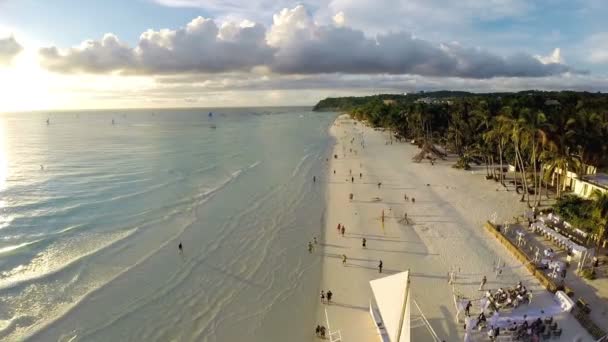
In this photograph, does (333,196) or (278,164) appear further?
(278,164)

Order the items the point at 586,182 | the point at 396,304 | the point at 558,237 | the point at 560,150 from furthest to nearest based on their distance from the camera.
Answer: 1. the point at 586,182
2. the point at 560,150
3. the point at 558,237
4. the point at 396,304

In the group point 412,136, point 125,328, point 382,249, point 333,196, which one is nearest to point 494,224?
point 382,249

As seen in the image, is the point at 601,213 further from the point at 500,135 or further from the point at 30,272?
the point at 30,272

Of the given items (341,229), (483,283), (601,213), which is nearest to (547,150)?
(601,213)

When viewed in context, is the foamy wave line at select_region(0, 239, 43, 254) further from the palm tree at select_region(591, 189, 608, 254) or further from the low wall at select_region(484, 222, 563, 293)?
the palm tree at select_region(591, 189, 608, 254)

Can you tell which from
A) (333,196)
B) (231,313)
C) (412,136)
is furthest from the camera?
(412,136)

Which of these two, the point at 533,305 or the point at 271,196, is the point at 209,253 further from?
the point at 533,305

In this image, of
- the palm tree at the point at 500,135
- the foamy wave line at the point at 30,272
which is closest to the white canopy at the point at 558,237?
the palm tree at the point at 500,135
